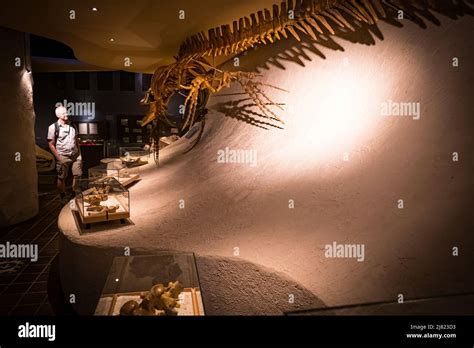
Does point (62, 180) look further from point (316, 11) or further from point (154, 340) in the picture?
point (154, 340)

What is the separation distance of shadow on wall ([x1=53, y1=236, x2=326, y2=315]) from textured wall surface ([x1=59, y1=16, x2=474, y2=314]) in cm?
1

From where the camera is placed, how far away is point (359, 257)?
10.4ft

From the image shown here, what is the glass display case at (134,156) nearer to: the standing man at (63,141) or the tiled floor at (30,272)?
the standing man at (63,141)

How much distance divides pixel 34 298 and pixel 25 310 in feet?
0.86

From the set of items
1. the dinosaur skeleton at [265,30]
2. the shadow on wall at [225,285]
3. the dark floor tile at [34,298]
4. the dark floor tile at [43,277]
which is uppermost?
the dinosaur skeleton at [265,30]

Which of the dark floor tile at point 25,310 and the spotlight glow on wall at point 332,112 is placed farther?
Answer: the spotlight glow on wall at point 332,112

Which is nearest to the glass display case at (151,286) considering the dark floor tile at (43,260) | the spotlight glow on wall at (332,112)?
the spotlight glow on wall at (332,112)

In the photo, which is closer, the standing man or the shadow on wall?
the shadow on wall

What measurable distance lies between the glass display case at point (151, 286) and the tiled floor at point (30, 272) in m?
1.89


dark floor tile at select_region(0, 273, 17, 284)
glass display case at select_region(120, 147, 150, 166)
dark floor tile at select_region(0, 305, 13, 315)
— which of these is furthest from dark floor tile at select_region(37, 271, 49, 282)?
glass display case at select_region(120, 147, 150, 166)

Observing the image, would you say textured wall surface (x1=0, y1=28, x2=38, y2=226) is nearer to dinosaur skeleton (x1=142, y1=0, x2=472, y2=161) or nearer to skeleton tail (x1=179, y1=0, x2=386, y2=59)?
dinosaur skeleton (x1=142, y1=0, x2=472, y2=161)

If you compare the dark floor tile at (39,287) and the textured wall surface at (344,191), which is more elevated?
the textured wall surface at (344,191)

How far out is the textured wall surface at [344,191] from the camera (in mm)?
3043

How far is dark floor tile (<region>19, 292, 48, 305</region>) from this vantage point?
4070 mm
